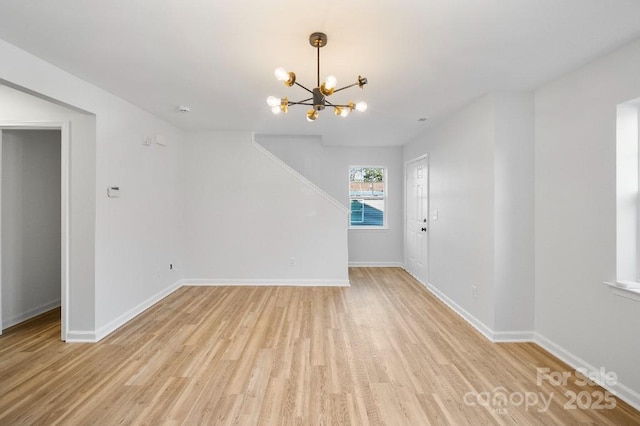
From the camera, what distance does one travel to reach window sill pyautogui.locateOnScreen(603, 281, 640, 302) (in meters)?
2.11

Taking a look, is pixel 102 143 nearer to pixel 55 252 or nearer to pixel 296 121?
pixel 55 252

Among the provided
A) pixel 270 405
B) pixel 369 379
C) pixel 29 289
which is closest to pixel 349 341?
pixel 369 379

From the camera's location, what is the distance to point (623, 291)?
2.19 meters

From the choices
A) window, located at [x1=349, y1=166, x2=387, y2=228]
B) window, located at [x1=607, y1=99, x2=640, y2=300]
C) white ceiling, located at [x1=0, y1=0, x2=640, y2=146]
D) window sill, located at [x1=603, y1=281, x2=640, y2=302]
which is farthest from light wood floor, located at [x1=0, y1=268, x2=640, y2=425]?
window, located at [x1=349, y1=166, x2=387, y2=228]

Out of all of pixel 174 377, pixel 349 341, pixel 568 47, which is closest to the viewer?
pixel 568 47

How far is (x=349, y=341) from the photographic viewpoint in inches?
121

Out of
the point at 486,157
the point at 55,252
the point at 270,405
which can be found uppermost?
the point at 486,157

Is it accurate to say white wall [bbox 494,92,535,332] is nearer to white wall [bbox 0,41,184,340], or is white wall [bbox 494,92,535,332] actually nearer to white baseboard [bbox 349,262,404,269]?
white baseboard [bbox 349,262,404,269]

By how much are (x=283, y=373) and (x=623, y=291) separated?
261 centimetres

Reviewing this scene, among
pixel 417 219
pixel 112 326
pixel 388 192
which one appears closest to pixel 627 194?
pixel 417 219

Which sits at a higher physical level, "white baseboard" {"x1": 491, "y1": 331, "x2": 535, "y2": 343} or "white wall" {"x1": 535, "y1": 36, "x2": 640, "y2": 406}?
"white wall" {"x1": 535, "y1": 36, "x2": 640, "y2": 406}

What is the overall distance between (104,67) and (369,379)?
137 inches

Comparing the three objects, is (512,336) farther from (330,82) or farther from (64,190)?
(64,190)

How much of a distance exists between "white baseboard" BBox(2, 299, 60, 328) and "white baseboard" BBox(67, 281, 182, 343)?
1.03 m
